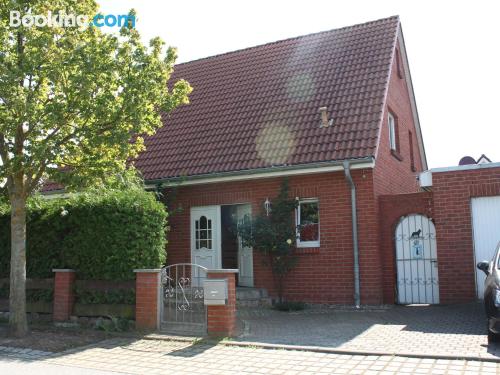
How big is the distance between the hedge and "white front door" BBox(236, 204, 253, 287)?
153 inches

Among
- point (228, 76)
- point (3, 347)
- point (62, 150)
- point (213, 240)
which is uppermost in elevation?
point (228, 76)

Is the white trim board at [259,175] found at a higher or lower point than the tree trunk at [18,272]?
higher

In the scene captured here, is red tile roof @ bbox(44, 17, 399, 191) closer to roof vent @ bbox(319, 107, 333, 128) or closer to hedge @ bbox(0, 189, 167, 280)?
roof vent @ bbox(319, 107, 333, 128)

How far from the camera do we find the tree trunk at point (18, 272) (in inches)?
362

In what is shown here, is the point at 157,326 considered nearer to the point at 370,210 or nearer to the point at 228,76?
the point at 370,210

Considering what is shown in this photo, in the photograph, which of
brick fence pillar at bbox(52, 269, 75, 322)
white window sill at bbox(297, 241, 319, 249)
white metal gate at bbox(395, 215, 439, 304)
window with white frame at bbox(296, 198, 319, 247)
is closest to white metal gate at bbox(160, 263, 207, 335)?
brick fence pillar at bbox(52, 269, 75, 322)

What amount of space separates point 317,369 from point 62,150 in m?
5.92

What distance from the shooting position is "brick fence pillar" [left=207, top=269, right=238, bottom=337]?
8695 millimetres

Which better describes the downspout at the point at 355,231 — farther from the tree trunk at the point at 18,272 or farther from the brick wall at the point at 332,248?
the tree trunk at the point at 18,272

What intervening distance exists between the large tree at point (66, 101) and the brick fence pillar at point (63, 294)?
1.03 metres

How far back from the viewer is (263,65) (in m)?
17.2

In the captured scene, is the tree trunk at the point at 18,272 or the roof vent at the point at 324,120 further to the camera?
the roof vent at the point at 324,120

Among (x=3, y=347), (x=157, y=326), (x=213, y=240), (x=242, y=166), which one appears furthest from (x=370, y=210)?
(x=3, y=347)

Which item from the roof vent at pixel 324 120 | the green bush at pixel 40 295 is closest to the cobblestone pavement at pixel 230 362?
the green bush at pixel 40 295
